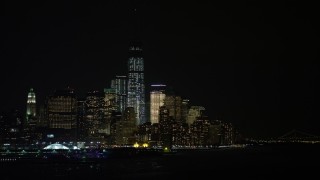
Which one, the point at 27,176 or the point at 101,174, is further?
the point at 101,174

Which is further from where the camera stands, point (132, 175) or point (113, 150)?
point (113, 150)

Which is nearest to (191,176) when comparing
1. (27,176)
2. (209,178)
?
(209,178)

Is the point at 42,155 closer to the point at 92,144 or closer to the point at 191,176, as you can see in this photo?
the point at 191,176

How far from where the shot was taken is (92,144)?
636 feet

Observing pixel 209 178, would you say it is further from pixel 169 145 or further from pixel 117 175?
pixel 169 145

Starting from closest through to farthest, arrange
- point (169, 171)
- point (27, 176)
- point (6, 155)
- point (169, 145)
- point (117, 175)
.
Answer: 1. point (27, 176)
2. point (117, 175)
3. point (169, 171)
4. point (6, 155)
5. point (169, 145)

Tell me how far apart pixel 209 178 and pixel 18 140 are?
118 metres

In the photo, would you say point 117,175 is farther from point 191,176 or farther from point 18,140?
point 18,140

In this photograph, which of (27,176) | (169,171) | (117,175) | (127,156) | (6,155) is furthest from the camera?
(127,156)

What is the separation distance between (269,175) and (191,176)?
10.5 meters

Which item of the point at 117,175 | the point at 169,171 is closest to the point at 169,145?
the point at 169,171

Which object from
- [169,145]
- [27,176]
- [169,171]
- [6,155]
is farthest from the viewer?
[169,145]

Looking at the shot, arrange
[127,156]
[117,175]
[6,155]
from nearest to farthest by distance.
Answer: [117,175] < [6,155] < [127,156]

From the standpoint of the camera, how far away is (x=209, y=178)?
85500 millimetres
